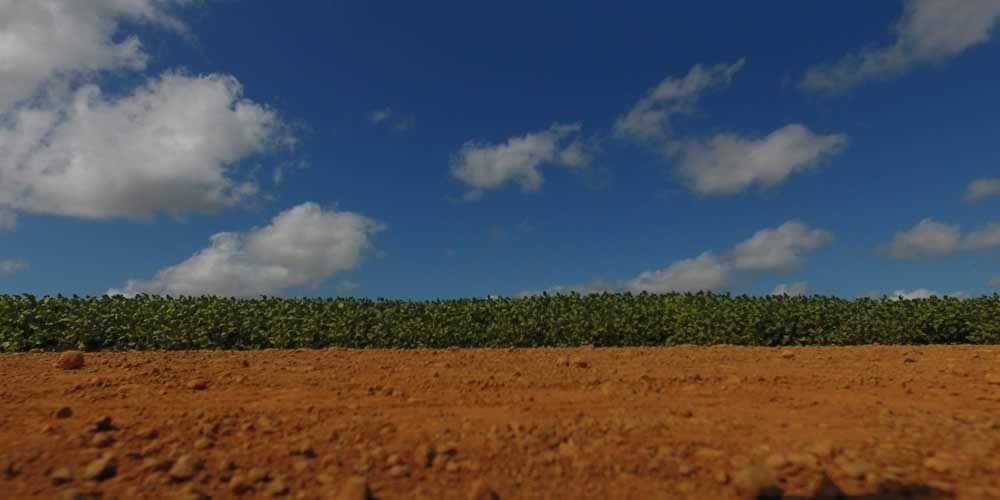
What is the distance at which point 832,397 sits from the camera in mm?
6879

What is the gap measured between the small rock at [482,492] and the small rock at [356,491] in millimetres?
619

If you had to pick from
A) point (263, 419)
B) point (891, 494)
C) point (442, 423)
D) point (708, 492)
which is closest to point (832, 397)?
point (891, 494)

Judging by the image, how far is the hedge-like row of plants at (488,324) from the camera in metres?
14.8

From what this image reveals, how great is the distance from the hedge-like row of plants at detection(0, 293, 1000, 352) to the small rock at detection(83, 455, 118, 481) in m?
9.91

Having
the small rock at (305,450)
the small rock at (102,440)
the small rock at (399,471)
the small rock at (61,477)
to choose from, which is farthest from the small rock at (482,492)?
the small rock at (102,440)

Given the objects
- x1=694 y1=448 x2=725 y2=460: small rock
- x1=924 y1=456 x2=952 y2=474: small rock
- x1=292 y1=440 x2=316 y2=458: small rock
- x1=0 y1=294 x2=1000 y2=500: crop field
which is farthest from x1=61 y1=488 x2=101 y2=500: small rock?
x1=924 y1=456 x2=952 y2=474: small rock

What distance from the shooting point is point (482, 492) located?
14.1 ft

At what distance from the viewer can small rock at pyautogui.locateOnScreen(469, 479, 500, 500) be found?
4266 mm

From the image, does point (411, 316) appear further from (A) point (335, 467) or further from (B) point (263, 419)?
(A) point (335, 467)

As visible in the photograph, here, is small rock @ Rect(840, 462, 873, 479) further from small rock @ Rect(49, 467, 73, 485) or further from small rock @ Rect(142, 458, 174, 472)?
small rock @ Rect(49, 467, 73, 485)

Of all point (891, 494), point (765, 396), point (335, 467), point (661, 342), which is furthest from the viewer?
point (661, 342)

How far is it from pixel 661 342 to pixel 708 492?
11000 millimetres

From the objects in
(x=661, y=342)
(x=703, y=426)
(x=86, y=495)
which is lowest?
(x=86, y=495)

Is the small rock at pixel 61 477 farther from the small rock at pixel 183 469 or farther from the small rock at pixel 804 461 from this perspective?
the small rock at pixel 804 461
